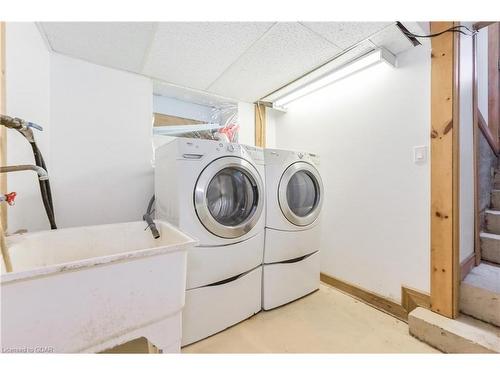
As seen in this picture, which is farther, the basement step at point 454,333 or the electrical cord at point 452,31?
the electrical cord at point 452,31

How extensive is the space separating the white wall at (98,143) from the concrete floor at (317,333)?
3.79 feet

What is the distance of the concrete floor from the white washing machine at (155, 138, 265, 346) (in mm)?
90

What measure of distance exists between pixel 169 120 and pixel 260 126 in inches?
36.4

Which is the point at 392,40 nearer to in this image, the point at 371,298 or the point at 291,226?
the point at 291,226

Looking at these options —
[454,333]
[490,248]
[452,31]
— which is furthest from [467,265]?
[452,31]

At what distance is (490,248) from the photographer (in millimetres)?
1553

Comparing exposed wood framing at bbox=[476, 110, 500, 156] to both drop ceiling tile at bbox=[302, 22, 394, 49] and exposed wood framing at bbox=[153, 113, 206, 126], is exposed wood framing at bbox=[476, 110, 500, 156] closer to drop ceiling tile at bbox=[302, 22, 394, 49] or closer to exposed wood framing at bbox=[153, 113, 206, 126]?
drop ceiling tile at bbox=[302, 22, 394, 49]

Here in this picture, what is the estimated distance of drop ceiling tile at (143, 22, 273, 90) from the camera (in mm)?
1219

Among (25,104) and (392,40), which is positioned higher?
(392,40)

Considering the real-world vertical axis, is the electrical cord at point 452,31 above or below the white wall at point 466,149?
above

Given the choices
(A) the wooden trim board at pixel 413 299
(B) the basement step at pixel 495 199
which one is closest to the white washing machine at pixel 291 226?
(A) the wooden trim board at pixel 413 299

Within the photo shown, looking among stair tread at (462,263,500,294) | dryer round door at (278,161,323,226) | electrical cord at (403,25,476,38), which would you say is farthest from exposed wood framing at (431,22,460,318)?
dryer round door at (278,161,323,226)

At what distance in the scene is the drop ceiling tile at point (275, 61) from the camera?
132cm

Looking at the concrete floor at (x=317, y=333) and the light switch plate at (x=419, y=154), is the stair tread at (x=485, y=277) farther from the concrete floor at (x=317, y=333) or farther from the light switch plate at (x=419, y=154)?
the light switch plate at (x=419, y=154)
